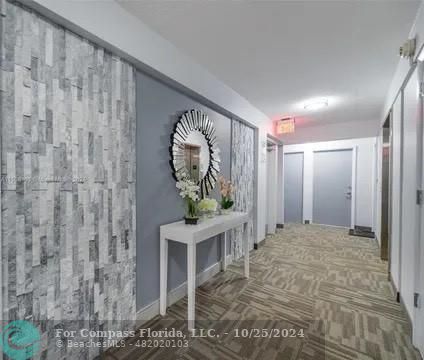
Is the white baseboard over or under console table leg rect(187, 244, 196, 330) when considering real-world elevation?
under

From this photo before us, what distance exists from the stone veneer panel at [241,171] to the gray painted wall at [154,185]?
1.11 meters

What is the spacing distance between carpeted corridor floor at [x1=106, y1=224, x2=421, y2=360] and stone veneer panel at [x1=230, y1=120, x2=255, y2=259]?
16.0 inches

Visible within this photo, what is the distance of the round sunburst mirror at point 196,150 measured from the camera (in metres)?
2.13

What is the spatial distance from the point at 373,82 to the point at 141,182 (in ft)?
10.1

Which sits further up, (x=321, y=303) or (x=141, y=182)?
(x=141, y=182)

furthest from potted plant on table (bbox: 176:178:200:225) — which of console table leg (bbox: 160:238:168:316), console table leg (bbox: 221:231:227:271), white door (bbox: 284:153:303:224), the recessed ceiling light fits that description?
white door (bbox: 284:153:303:224)

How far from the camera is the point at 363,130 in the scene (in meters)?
4.54

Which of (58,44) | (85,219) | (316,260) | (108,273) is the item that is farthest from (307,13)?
(316,260)

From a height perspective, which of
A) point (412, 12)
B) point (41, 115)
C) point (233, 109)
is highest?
point (412, 12)

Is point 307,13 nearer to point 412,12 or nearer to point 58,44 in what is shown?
point 412,12

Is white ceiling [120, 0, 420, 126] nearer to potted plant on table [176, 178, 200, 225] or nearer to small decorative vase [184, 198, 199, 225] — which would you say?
potted plant on table [176, 178, 200, 225]

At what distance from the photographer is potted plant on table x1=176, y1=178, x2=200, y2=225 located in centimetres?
197

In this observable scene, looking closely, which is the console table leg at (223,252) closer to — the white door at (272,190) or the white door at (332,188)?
the white door at (272,190)

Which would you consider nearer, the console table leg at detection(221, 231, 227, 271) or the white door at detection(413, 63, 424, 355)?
the white door at detection(413, 63, 424, 355)
